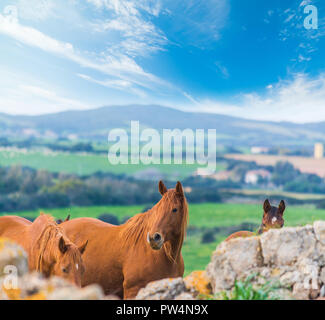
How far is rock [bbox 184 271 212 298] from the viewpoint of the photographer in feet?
9.46

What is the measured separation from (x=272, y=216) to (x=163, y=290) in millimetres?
1188

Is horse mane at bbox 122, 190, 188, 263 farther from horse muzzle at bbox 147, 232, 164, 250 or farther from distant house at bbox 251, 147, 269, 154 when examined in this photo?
distant house at bbox 251, 147, 269, 154

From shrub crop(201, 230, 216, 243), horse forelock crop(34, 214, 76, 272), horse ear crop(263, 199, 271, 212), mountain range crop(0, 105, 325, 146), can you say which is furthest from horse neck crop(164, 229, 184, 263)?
shrub crop(201, 230, 216, 243)

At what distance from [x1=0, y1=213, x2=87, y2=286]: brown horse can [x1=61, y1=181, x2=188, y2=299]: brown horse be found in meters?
0.27

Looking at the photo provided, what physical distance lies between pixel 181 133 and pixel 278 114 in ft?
5.16

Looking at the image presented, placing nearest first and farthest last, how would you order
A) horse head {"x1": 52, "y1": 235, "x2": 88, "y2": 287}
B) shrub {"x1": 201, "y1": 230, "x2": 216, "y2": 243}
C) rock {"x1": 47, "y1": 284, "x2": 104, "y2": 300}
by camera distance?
rock {"x1": 47, "y1": 284, "x2": 104, "y2": 300}
horse head {"x1": 52, "y1": 235, "x2": 88, "y2": 287}
shrub {"x1": 201, "y1": 230, "x2": 216, "y2": 243}

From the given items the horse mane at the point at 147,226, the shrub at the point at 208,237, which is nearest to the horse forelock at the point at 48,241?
the horse mane at the point at 147,226

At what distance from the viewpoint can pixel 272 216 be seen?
3416 millimetres

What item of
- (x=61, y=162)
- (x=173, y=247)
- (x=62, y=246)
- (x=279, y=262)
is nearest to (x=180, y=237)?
(x=173, y=247)

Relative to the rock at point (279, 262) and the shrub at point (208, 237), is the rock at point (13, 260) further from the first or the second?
the shrub at point (208, 237)

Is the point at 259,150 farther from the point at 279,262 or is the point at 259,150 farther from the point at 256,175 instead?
the point at 279,262
